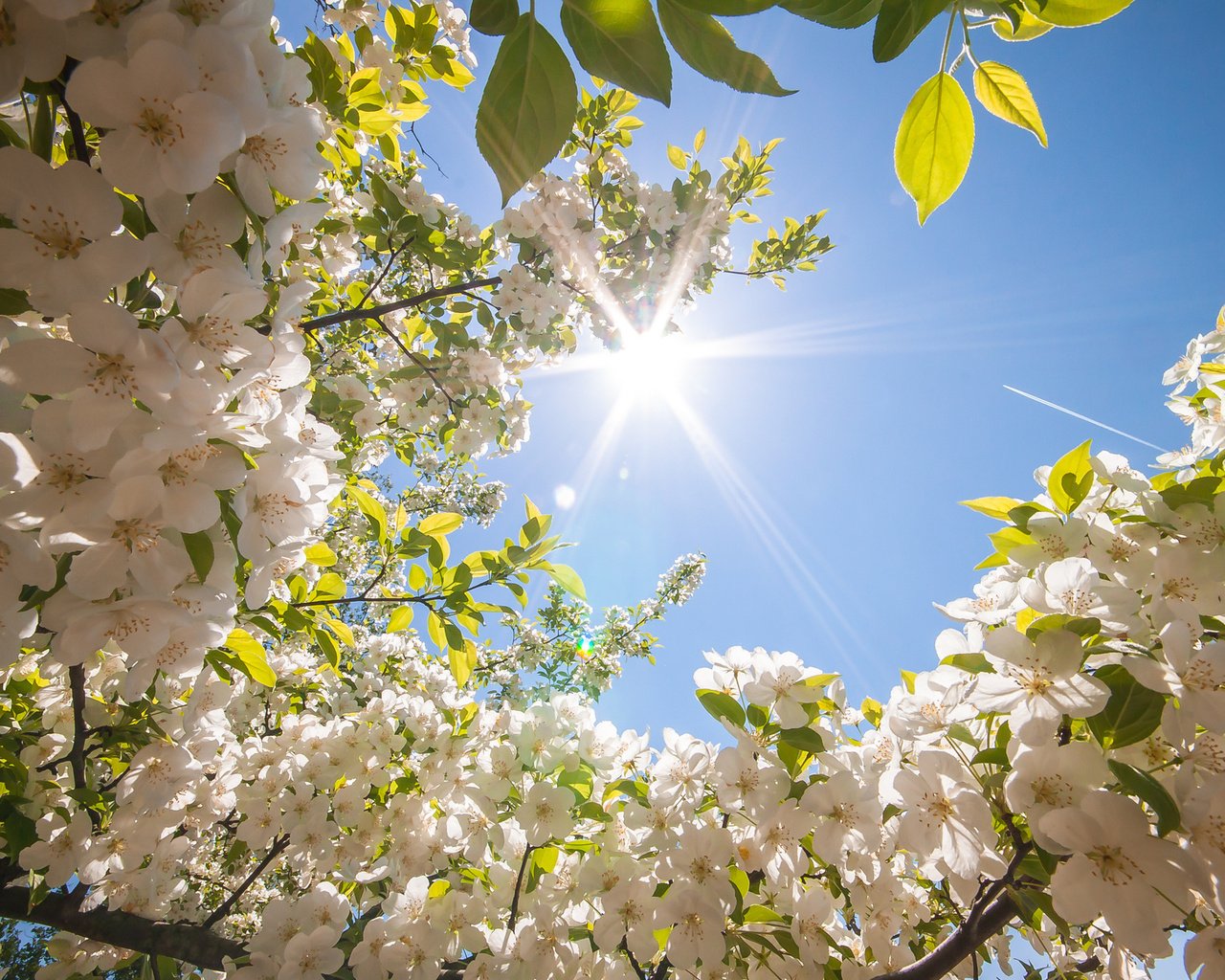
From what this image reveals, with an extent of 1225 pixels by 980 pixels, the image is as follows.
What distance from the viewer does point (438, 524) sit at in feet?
7.50

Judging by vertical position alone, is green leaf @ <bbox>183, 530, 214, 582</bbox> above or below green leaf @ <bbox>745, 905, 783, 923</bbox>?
above

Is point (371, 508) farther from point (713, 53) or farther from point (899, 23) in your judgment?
point (899, 23)

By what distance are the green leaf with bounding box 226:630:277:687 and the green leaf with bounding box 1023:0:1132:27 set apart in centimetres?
191

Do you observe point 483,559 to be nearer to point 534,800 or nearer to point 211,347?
point 534,800

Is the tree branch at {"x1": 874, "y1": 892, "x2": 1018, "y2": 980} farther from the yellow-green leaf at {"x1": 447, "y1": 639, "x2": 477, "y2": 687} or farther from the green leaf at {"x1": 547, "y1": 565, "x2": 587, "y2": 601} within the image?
the yellow-green leaf at {"x1": 447, "y1": 639, "x2": 477, "y2": 687}

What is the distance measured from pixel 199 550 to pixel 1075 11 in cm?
136

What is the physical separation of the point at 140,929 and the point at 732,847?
229 centimetres

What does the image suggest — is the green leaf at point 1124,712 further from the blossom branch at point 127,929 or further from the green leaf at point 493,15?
the blossom branch at point 127,929

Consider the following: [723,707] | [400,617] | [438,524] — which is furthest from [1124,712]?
[400,617]

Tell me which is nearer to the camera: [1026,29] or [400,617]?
[1026,29]

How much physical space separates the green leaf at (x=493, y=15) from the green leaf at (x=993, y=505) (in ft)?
4.51

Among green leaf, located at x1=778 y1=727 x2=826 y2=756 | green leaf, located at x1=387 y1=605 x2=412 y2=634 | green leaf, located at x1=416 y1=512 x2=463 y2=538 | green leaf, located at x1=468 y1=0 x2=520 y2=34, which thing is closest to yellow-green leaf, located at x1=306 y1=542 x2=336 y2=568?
green leaf, located at x1=416 y1=512 x2=463 y2=538

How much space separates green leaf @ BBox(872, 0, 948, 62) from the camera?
1.86 feet

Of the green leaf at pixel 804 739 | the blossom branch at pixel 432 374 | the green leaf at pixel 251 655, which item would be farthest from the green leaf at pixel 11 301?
the blossom branch at pixel 432 374
